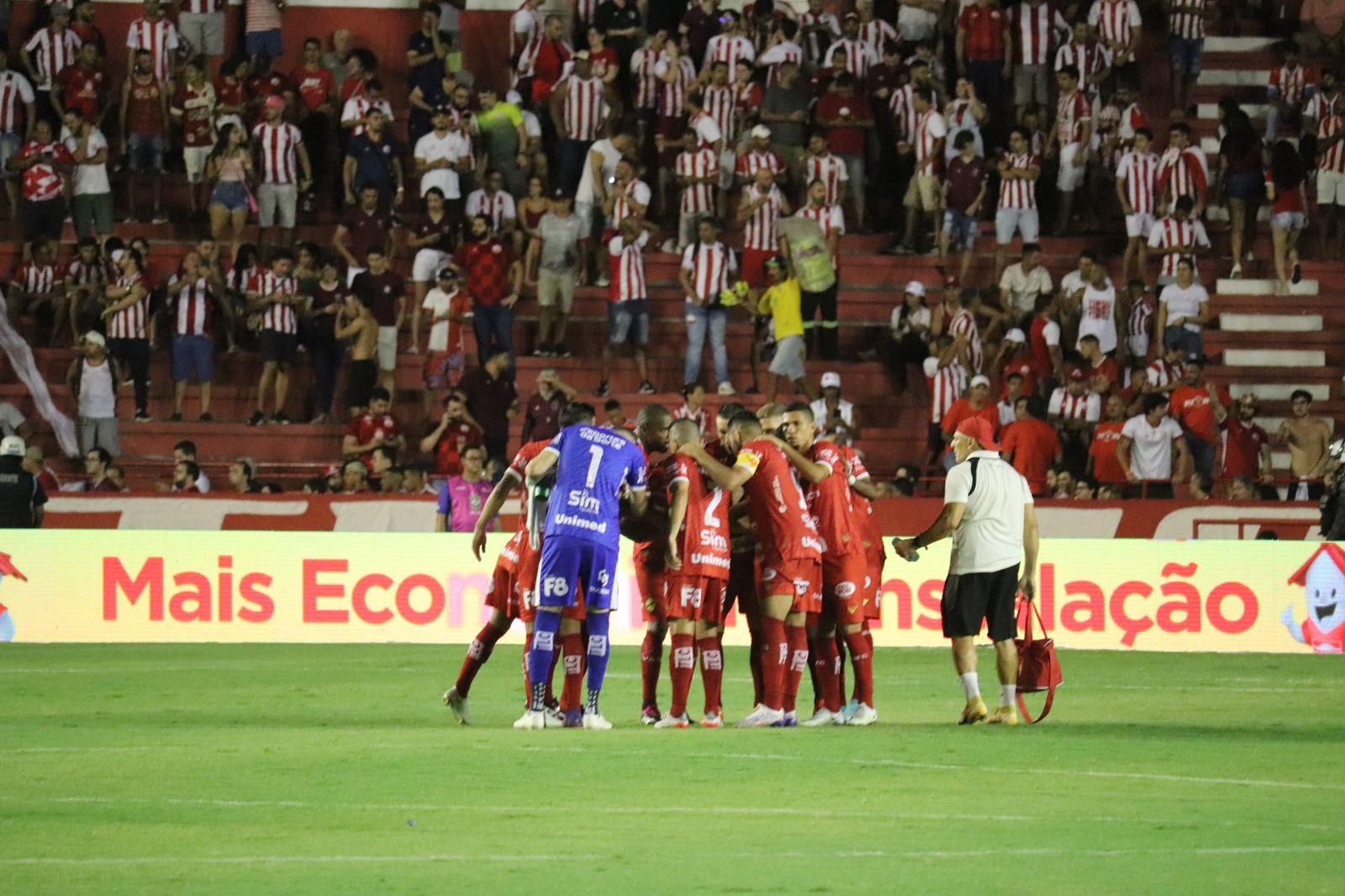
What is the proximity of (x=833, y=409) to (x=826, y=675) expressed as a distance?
10.9 m

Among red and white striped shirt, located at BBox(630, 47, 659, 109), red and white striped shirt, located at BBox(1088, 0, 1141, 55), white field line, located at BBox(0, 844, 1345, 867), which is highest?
red and white striped shirt, located at BBox(1088, 0, 1141, 55)

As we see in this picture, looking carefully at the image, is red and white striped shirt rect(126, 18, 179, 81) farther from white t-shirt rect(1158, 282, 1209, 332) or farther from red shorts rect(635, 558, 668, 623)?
red shorts rect(635, 558, 668, 623)

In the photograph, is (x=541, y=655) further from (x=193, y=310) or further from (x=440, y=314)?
(x=193, y=310)

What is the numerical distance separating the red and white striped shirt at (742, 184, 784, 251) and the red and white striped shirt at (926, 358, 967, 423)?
263cm

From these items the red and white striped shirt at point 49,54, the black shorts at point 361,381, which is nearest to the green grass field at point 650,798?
the black shorts at point 361,381

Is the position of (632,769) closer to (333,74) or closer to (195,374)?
(195,374)

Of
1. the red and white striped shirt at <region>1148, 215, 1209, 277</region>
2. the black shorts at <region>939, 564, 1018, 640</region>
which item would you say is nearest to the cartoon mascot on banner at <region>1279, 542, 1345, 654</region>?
the red and white striped shirt at <region>1148, 215, 1209, 277</region>

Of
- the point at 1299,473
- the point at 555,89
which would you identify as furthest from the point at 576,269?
the point at 1299,473

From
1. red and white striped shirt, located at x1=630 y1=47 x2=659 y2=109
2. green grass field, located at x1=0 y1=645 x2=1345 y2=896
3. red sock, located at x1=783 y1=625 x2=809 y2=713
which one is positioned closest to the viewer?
green grass field, located at x1=0 y1=645 x2=1345 y2=896

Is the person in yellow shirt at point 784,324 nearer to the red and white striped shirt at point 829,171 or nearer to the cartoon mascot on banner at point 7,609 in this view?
the red and white striped shirt at point 829,171

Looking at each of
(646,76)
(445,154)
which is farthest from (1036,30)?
(445,154)

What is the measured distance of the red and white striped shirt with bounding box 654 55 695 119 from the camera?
28.1m

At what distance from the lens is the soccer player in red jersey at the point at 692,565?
1346 cm

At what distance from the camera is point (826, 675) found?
14273mm
